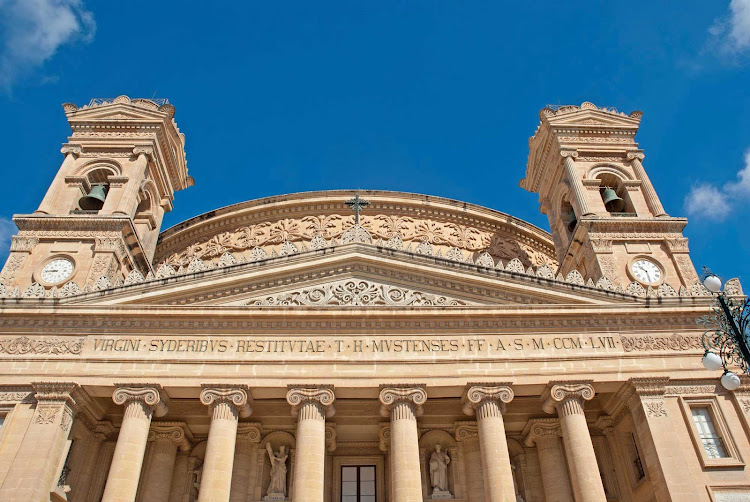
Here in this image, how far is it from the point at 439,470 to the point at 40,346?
12.0 meters

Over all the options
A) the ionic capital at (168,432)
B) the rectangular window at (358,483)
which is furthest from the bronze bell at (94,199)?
the rectangular window at (358,483)

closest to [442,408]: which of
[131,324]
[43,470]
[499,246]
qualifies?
[131,324]

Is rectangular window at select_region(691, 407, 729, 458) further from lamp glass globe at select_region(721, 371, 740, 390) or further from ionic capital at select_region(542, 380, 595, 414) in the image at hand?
lamp glass globe at select_region(721, 371, 740, 390)

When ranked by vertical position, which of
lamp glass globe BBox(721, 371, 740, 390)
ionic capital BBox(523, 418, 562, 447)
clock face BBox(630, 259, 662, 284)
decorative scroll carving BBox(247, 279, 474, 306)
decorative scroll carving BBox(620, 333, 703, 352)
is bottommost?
lamp glass globe BBox(721, 371, 740, 390)

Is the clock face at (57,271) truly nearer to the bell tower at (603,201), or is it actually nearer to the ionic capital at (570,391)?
the ionic capital at (570,391)

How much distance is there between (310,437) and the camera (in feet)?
51.5

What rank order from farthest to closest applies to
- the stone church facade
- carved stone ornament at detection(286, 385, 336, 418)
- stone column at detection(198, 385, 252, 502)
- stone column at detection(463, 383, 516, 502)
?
carved stone ornament at detection(286, 385, 336, 418)
the stone church facade
stone column at detection(463, 383, 516, 502)
stone column at detection(198, 385, 252, 502)

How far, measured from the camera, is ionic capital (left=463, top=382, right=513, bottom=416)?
16.4 meters

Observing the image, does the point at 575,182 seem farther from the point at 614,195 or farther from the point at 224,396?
the point at 224,396

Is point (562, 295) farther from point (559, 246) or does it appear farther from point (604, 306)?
point (559, 246)

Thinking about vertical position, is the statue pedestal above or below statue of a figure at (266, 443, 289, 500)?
below

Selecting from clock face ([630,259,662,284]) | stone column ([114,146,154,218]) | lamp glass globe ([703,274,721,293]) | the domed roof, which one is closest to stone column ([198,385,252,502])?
stone column ([114,146,154,218])

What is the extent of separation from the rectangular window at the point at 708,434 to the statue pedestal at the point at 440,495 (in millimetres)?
7028

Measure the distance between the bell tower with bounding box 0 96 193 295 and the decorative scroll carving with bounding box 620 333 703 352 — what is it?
17140 millimetres
